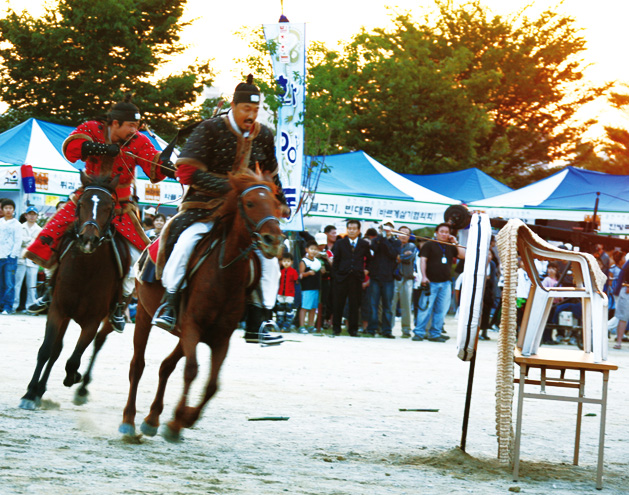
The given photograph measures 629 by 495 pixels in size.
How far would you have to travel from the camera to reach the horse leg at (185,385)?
615 centimetres

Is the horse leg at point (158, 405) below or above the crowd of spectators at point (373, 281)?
below

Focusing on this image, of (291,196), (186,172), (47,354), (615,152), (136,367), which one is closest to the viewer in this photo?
(186,172)

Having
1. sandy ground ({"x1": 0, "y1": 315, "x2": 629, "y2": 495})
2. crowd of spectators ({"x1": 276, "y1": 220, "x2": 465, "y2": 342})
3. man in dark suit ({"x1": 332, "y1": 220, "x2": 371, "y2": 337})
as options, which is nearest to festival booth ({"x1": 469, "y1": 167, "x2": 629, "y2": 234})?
crowd of spectators ({"x1": 276, "y1": 220, "x2": 465, "y2": 342})

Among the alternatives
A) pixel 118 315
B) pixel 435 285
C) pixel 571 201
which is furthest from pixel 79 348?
pixel 571 201

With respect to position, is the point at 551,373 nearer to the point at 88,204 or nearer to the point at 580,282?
the point at 580,282

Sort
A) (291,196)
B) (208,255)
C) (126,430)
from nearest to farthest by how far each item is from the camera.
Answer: (208,255)
(126,430)
(291,196)

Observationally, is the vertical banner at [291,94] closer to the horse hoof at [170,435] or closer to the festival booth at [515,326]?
the festival booth at [515,326]

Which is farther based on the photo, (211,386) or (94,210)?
(94,210)

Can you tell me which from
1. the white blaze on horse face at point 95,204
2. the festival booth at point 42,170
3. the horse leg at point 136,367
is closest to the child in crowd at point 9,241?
the festival booth at point 42,170

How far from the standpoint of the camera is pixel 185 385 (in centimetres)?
622

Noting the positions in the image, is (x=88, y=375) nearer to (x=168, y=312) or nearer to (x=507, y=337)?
(x=168, y=312)

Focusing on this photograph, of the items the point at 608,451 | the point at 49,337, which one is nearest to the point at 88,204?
the point at 49,337

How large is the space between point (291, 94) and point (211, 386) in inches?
450

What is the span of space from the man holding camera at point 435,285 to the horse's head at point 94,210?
1108 cm
